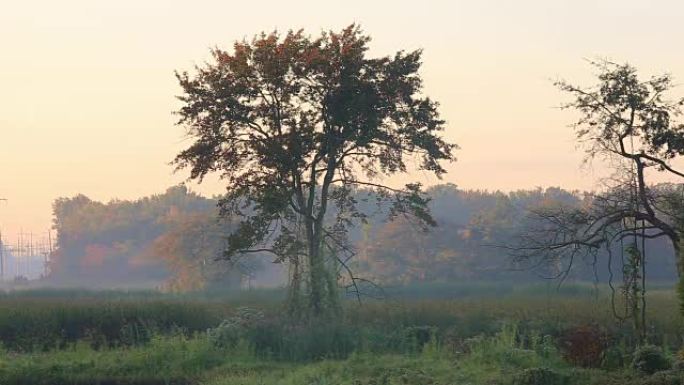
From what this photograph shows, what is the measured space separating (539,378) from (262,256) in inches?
3470

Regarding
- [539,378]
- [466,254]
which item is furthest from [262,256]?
[539,378]

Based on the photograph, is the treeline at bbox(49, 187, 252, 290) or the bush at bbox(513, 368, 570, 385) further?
the treeline at bbox(49, 187, 252, 290)

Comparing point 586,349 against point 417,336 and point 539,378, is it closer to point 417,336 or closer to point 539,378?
point 539,378

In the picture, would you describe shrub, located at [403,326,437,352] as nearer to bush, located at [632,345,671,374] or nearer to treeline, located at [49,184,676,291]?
bush, located at [632,345,671,374]

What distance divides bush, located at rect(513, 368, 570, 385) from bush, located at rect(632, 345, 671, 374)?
5.23 feet

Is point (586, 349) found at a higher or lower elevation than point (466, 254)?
lower

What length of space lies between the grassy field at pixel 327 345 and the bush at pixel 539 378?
0.02m

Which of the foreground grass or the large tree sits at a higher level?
the large tree

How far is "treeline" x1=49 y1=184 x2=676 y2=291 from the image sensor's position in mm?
73562

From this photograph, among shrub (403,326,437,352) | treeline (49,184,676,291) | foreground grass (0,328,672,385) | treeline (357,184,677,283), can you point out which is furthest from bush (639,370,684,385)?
treeline (357,184,677,283)

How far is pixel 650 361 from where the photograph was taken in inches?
641

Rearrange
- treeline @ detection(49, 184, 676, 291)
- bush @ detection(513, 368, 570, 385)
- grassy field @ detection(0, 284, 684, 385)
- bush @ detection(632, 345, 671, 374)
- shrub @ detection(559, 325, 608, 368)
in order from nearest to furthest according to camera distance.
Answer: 1. bush @ detection(513, 368, 570, 385)
2. bush @ detection(632, 345, 671, 374)
3. grassy field @ detection(0, 284, 684, 385)
4. shrub @ detection(559, 325, 608, 368)
5. treeline @ detection(49, 184, 676, 291)

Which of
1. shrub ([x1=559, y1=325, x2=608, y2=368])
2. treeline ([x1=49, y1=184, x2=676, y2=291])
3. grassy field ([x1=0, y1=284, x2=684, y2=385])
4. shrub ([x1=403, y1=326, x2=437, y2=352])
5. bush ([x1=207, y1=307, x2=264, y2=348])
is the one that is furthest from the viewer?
treeline ([x1=49, y1=184, x2=676, y2=291])

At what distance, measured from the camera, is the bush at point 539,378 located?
15.9 m
